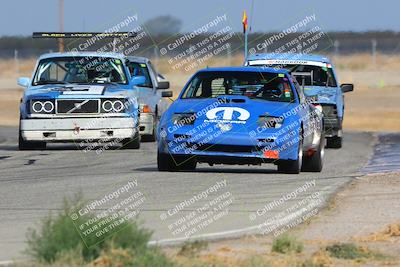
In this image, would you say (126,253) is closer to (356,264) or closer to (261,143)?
(356,264)

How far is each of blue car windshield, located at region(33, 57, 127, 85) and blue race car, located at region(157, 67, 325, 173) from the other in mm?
5511

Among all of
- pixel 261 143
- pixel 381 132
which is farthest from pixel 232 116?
pixel 381 132

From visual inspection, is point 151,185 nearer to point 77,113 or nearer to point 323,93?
point 77,113

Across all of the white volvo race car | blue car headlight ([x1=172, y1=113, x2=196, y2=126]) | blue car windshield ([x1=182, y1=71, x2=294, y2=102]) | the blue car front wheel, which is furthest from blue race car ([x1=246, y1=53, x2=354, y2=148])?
blue car headlight ([x1=172, y1=113, x2=196, y2=126])

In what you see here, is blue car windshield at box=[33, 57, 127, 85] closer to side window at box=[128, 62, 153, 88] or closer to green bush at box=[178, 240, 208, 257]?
side window at box=[128, 62, 153, 88]

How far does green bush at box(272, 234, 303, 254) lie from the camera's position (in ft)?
32.6

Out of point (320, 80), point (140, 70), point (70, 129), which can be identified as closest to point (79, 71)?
point (70, 129)

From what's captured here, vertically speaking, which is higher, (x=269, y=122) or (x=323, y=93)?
(x=323, y=93)

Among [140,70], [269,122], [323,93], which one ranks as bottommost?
[269,122]

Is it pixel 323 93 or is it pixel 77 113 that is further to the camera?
pixel 323 93

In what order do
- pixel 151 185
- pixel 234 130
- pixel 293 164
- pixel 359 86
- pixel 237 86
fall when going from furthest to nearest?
pixel 359 86 → pixel 237 86 → pixel 293 164 → pixel 234 130 → pixel 151 185

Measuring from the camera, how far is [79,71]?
2288 cm

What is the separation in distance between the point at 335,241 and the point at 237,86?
740cm

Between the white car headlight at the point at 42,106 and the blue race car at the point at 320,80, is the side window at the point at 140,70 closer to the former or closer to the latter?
the blue race car at the point at 320,80
